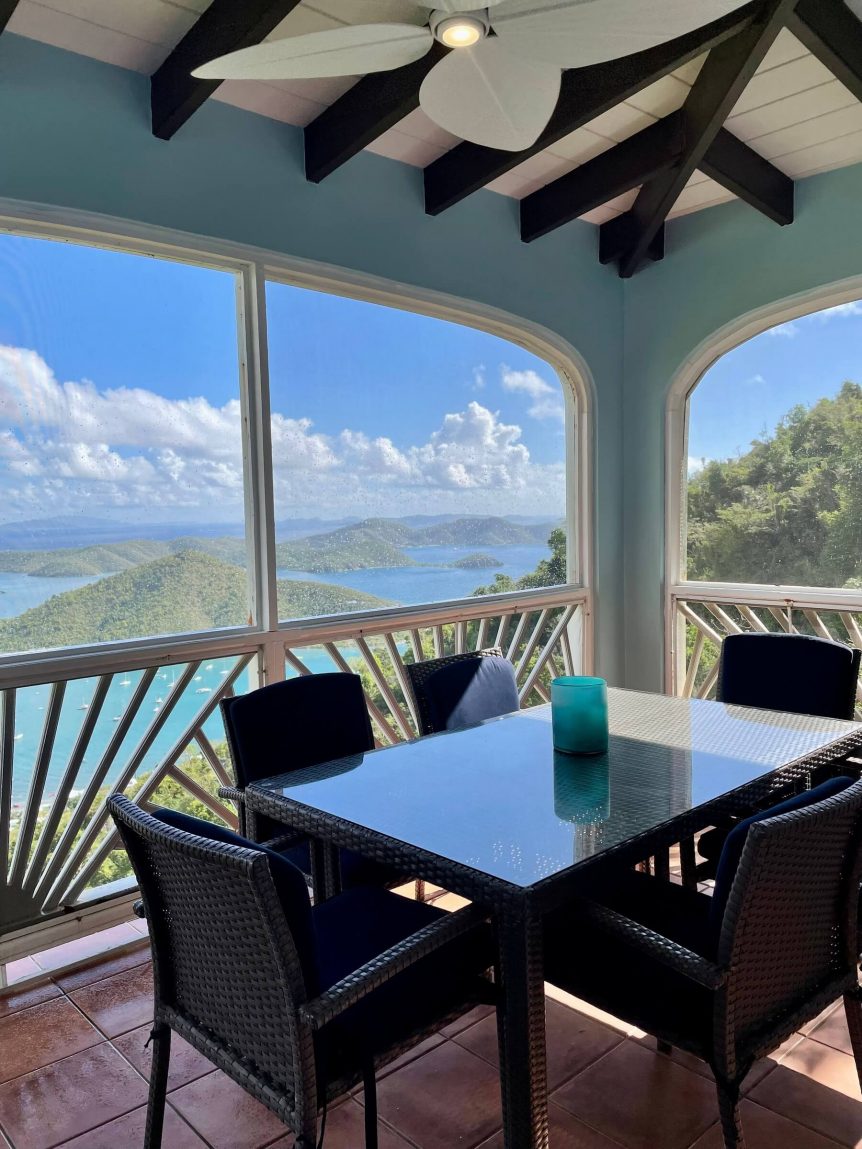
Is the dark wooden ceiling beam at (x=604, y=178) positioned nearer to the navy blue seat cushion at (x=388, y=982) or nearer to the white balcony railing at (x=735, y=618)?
the white balcony railing at (x=735, y=618)

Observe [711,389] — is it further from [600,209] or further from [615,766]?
[615,766]

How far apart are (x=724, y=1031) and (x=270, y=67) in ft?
7.28

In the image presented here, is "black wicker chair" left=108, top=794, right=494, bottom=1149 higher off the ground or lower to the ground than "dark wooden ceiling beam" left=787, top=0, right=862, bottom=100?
lower

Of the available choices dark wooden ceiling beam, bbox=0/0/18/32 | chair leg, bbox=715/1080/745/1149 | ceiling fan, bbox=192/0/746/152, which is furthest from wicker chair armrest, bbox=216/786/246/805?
dark wooden ceiling beam, bbox=0/0/18/32

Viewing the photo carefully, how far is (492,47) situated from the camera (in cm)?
180

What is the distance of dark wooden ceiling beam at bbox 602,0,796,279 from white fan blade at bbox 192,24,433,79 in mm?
1289

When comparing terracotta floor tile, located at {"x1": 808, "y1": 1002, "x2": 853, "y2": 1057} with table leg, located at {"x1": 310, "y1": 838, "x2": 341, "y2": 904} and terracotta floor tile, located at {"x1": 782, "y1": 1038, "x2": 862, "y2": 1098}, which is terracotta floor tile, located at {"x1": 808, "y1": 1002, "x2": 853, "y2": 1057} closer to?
terracotta floor tile, located at {"x1": 782, "y1": 1038, "x2": 862, "y2": 1098}

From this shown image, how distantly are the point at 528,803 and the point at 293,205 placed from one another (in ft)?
8.44

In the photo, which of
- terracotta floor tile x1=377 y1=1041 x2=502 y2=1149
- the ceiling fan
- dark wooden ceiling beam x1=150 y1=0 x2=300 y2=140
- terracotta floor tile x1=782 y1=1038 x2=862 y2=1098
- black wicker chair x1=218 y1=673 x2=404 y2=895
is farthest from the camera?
dark wooden ceiling beam x1=150 y1=0 x2=300 y2=140

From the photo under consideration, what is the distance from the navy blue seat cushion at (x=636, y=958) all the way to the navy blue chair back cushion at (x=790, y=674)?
1.06m

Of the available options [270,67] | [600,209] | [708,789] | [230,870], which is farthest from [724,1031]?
[600,209]

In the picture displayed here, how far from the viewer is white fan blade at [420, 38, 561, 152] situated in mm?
1869

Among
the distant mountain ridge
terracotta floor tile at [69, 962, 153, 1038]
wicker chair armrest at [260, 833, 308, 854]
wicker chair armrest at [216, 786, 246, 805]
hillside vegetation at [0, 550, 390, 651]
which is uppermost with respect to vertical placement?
the distant mountain ridge

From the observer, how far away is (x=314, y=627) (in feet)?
11.2
